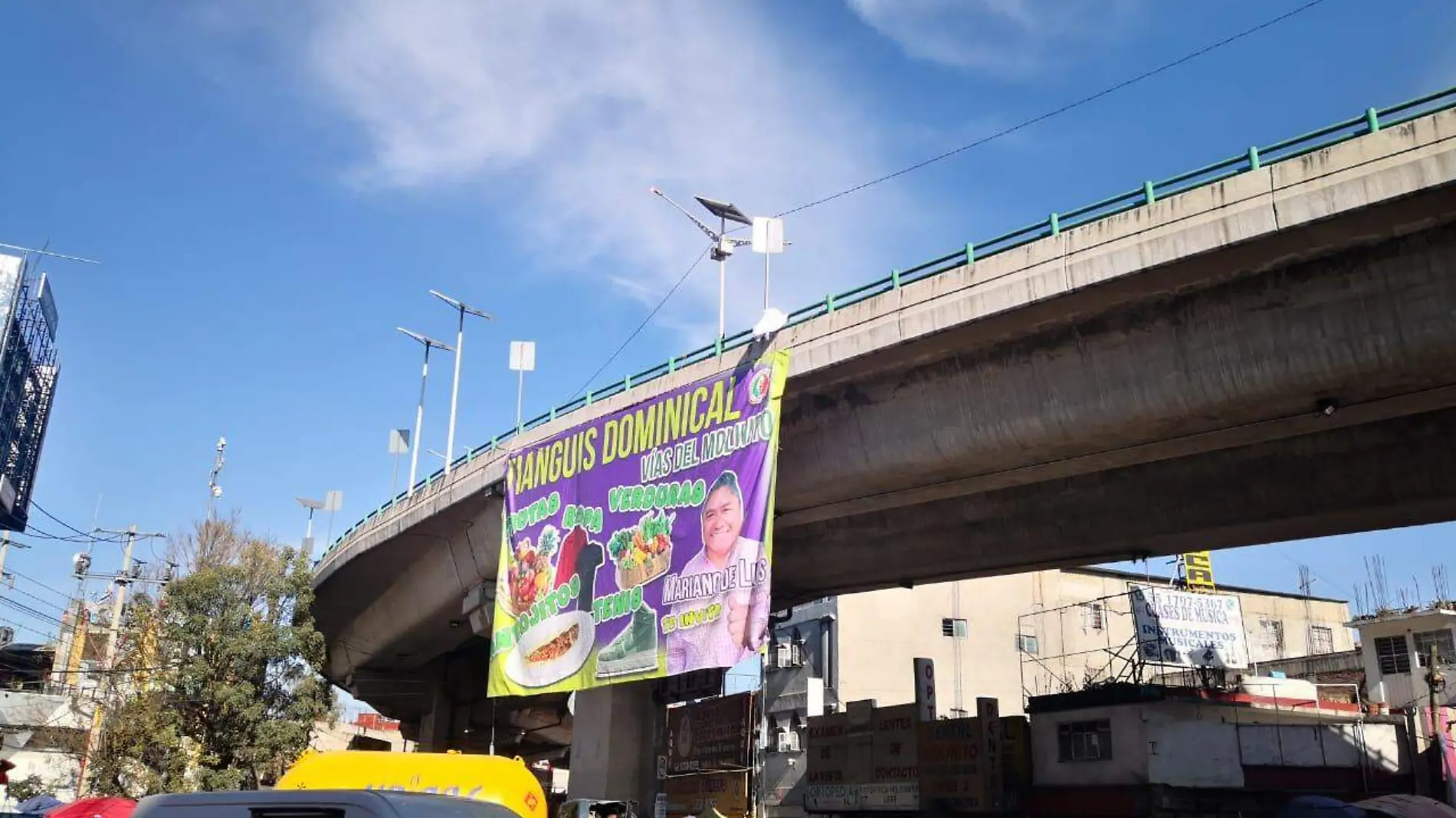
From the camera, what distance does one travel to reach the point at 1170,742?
23969mm

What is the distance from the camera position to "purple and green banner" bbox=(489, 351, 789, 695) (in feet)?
61.3

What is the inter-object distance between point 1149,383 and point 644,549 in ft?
31.2

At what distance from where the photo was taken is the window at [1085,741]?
82.1ft

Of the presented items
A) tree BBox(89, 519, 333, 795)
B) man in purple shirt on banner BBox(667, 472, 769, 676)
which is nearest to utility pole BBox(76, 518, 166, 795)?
tree BBox(89, 519, 333, 795)

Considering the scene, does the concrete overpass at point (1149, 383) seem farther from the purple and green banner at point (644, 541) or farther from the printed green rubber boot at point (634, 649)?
the printed green rubber boot at point (634, 649)

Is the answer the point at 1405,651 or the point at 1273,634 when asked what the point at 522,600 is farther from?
the point at 1273,634

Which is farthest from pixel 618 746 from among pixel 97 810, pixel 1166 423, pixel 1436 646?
pixel 1436 646

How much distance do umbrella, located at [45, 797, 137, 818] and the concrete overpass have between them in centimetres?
1120

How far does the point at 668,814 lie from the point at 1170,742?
12854 millimetres

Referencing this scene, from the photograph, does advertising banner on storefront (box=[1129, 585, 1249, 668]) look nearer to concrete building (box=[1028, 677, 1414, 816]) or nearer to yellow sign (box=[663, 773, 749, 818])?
concrete building (box=[1028, 677, 1414, 816])

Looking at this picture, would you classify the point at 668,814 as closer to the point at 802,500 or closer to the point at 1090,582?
the point at 802,500

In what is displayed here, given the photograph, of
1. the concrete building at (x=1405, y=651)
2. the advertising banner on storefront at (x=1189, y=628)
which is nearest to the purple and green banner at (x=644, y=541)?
the advertising banner on storefront at (x=1189, y=628)

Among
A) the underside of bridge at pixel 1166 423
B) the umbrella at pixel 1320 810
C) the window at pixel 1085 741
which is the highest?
the underside of bridge at pixel 1166 423

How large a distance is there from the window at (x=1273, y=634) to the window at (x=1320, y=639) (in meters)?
2.21
